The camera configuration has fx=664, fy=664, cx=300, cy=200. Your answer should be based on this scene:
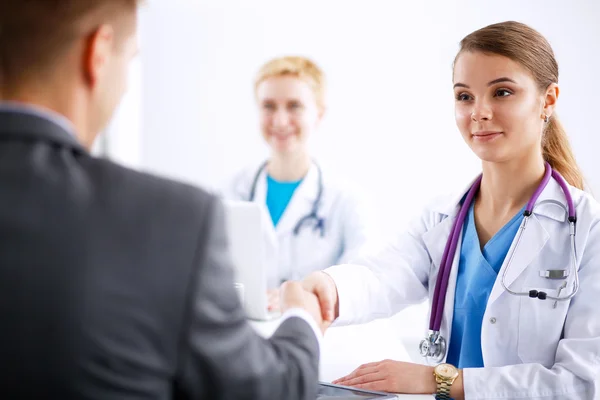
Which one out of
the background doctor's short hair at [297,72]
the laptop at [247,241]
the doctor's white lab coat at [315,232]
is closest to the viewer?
the laptop at [247,241]

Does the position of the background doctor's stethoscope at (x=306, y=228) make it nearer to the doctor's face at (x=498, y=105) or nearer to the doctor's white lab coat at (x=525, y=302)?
the doctor's white lab coat at (x=525, y=302)

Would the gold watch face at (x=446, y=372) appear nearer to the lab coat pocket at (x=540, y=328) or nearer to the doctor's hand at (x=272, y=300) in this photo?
the lab coat pocket at (x=540, y=328)

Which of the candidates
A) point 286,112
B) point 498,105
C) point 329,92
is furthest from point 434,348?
point 329,92

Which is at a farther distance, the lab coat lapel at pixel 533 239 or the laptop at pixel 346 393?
the lab coat lapel at pixel 533 239

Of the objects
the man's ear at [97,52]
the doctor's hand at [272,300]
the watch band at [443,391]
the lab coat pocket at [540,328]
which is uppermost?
the man's ear at [97,52]

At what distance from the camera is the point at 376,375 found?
114 centimetres

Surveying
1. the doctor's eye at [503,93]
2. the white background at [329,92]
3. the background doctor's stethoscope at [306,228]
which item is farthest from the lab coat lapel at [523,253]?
the white background at [329,92]

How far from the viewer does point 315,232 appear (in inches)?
97.2

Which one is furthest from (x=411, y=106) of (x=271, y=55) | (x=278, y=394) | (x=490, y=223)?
(x=278, y=394)

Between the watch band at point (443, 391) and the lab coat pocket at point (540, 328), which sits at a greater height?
the lab coat pocket at point (540, 328)

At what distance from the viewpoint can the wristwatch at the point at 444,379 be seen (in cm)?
114

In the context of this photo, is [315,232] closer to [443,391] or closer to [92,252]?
[443,391]

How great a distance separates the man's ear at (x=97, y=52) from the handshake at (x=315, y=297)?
1.59ft

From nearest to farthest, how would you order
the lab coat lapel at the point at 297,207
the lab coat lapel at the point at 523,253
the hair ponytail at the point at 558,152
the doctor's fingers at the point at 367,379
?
the doctor's fingers at the point at 367,379, the lab coat lapel at the point at 523,253, the hair ponytail at the point at 558,152, the lab coat lapel at the point at 297,207
